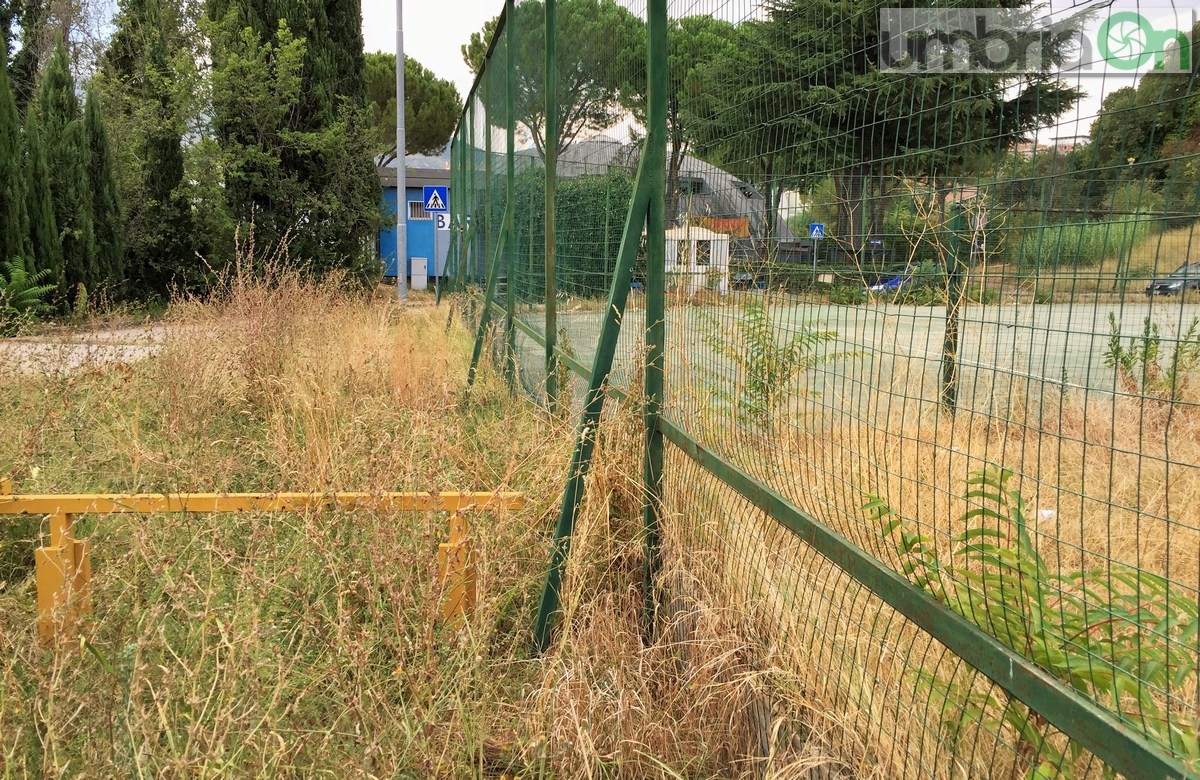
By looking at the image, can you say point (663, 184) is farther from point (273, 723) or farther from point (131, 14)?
point (131, 14)

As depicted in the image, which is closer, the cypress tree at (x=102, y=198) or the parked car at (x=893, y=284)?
the parked car at (x=893, y=284)

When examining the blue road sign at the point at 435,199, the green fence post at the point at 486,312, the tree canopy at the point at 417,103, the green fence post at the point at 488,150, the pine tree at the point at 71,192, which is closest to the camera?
the green fence post at the point at 486,312

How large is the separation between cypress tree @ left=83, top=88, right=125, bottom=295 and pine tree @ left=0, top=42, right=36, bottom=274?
1.75 m

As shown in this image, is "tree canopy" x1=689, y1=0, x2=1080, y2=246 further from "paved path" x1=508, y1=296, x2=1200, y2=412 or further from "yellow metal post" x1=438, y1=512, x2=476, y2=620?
"yellow metal post" x1=438, y1=512, x2=476, y2=620

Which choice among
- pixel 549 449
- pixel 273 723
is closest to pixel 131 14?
pixel 549 449

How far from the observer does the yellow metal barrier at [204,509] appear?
2.90 meters

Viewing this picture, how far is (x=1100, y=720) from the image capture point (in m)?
1.17

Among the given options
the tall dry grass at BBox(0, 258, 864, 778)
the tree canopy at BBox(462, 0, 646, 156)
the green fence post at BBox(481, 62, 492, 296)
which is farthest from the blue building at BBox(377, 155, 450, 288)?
the tall dry grass at BBox(0, 258, 864, 778)

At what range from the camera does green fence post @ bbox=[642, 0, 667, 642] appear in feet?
10.2

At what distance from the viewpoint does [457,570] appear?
2.96 m

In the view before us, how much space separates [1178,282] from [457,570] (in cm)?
224

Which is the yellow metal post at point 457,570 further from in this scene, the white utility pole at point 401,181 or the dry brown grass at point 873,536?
the white utility pole at point 401,181

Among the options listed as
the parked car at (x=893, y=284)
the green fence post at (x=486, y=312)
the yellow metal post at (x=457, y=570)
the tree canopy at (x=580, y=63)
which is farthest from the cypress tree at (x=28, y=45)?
the parked car at (x=893, y=284)

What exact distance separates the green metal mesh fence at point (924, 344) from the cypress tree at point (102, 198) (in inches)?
600
